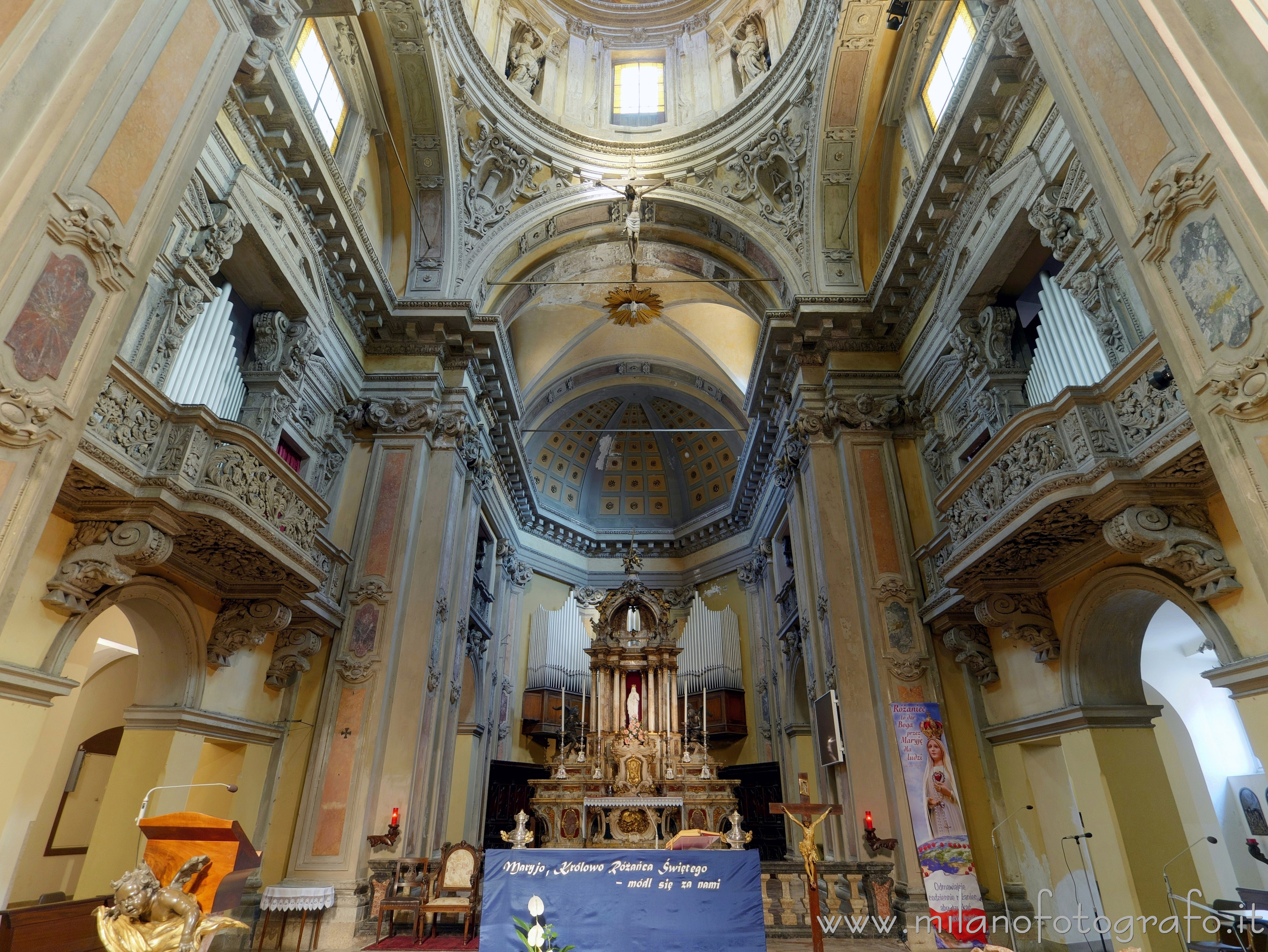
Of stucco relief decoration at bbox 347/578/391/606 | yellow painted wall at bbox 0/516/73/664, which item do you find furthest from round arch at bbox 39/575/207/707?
stucco relief decoration at bbox 347/578/391/606

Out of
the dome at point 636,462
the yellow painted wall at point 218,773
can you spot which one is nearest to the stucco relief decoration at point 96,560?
the yellow painted wall at point 218,773

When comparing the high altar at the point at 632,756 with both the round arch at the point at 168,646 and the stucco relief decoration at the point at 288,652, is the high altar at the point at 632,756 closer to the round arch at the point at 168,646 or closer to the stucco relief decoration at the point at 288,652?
the stucco relief decoration at the point at 288,652

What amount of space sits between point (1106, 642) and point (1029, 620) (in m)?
0.82

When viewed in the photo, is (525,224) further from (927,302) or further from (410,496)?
(927,302)

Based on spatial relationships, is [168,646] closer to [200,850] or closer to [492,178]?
[200,850]

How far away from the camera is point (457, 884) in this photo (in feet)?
30.0

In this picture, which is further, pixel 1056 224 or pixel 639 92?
pixel 639 92

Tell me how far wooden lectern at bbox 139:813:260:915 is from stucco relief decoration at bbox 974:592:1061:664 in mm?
8427

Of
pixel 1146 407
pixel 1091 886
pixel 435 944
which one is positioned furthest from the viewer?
pixel 435 944

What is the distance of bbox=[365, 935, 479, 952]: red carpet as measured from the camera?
27.0 ft

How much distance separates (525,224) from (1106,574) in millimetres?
12656

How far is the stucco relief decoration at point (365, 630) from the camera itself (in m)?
11.3

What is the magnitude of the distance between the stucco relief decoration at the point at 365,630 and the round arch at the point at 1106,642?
9842mm

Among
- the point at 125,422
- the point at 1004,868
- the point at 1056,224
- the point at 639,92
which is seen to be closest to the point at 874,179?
the point at 1056,224
